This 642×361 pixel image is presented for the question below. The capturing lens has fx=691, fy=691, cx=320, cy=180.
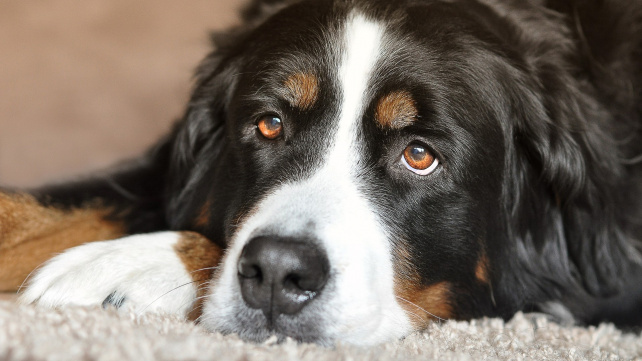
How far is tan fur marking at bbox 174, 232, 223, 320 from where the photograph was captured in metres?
1.92

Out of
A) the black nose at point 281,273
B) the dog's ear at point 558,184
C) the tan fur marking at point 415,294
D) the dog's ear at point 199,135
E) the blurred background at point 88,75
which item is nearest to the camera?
the black nose at point 281,273

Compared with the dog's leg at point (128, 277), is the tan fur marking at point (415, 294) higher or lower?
lower

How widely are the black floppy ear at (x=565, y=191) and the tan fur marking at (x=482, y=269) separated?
17 centimetres

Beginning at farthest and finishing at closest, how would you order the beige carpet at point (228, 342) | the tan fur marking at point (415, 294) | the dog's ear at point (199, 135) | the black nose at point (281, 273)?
the dog's ear at point (199, 135) → the tan fur marking at point (415, 294) → the black nose at point (281, 273) → the beige carpet at point (228, 342)

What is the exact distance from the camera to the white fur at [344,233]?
171 centimetres

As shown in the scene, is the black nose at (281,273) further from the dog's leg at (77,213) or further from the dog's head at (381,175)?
the dog's leg at (77,213)

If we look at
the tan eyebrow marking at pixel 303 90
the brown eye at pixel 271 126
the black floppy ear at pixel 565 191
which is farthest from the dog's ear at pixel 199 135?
the black floppy ear at pixel 565 191

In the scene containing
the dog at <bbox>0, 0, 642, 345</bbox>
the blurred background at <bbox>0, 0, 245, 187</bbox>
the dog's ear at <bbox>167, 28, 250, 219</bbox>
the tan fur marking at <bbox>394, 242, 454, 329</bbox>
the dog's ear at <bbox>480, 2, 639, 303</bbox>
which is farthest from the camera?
the blurred background at <bbox>0, 0, 245, 187</bbox>

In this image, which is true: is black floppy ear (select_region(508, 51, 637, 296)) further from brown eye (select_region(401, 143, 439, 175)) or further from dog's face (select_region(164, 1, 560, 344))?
brown eye (select_region(401, 143, 439, 175))

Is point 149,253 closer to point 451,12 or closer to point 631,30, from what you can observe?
point 451,12

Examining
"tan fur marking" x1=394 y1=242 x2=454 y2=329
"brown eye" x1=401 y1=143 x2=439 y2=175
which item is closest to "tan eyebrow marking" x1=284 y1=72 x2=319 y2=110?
"brown eye" x1=401 y1=143 x2=439 y2=175

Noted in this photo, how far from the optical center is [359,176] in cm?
194

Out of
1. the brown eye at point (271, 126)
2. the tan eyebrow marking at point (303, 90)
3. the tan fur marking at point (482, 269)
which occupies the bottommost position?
the tan fur marking at point (482, 269)

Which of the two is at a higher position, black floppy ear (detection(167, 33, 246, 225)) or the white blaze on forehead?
the white blaze on forehead
